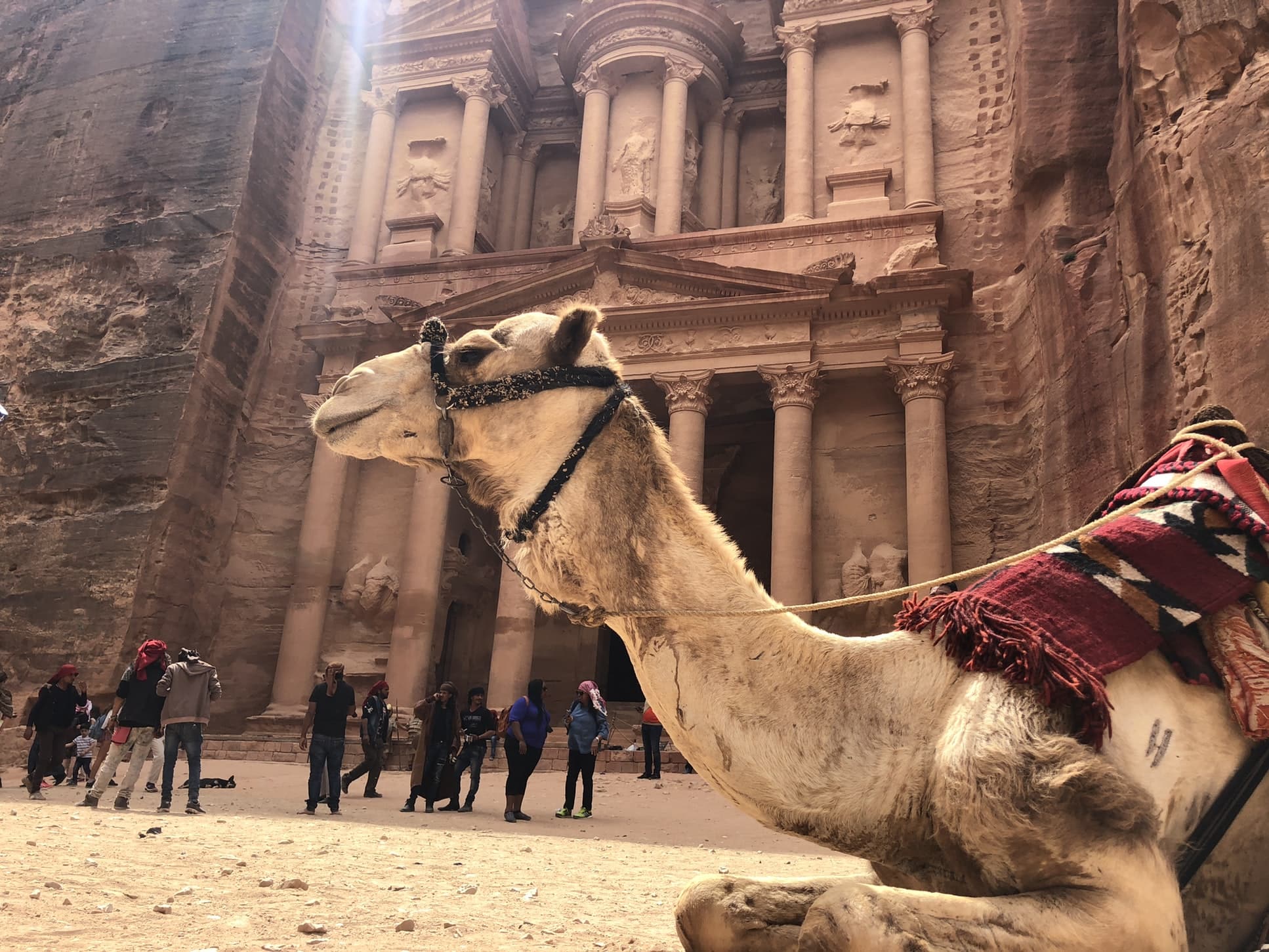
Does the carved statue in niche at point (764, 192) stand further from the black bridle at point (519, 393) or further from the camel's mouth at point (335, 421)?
the camel's mouth at point (335, 421)

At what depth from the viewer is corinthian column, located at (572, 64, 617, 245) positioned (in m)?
24.6

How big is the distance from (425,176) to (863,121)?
470 inches

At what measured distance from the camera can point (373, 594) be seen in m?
21.5

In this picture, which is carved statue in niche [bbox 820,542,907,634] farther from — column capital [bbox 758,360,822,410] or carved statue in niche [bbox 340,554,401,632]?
carved statue in niche [bbox 340,554,401,632]

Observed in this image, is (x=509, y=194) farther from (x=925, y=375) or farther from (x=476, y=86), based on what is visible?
(x=925, y=375)

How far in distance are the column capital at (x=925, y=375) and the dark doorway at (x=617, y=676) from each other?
9205mm

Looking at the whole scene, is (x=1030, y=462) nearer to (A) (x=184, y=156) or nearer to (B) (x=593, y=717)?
(B) (x=593, y=717)

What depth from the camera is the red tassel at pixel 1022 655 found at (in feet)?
7.97

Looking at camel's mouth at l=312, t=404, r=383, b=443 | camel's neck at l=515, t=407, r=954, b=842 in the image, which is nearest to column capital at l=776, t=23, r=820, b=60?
camel's neck at l=515, t=407, r=954, b=842

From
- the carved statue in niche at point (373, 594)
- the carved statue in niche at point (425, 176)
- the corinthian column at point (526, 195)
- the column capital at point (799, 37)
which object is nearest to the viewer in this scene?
the carved statue in niche at point (373, 594)

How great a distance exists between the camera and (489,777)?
15281 millimetres

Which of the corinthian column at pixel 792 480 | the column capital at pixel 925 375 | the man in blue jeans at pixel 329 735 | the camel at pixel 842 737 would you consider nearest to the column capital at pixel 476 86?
the corinthian column at pixel 792 480

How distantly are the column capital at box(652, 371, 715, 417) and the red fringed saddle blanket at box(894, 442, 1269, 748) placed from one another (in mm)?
16869

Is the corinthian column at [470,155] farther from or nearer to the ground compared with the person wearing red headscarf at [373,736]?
farther from the ground
